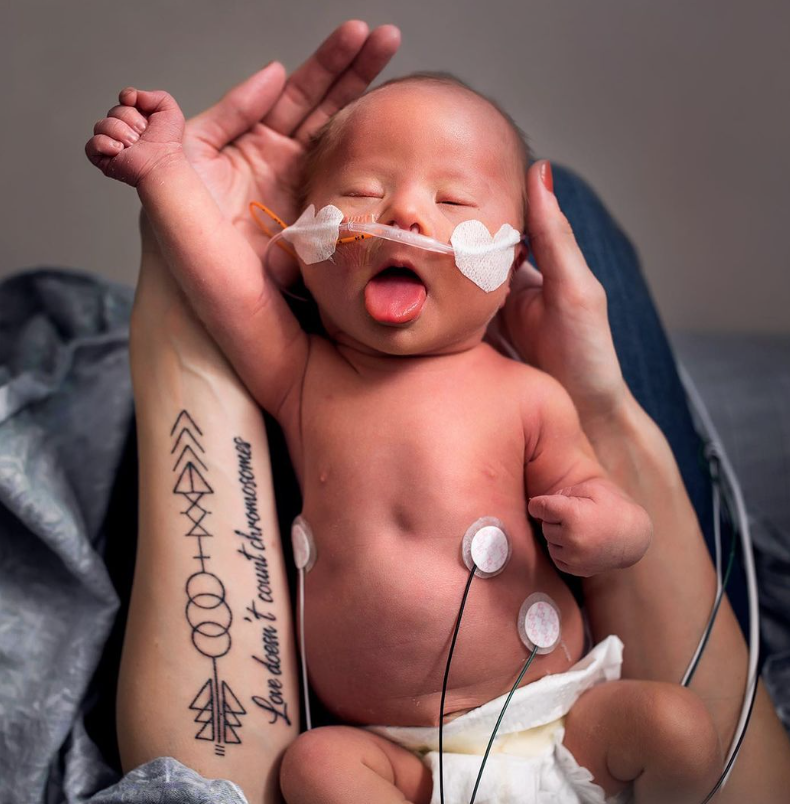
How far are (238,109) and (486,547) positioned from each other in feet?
2.33

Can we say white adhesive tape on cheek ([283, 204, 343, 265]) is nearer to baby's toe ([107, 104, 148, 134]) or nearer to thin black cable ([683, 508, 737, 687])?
baby's toe ([107, 104, 148, 134])

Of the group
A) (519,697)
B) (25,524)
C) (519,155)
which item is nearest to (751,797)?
(519,697)

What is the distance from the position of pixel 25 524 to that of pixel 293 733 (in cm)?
44

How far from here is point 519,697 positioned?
0.98m

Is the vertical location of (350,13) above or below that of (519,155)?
above

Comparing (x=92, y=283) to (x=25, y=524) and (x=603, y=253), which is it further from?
(x=603, y=253)

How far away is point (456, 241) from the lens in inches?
38.1

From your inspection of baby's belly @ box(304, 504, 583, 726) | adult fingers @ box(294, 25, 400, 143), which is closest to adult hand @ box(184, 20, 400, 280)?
adult fingers @ box(294, 25, 400, 143)

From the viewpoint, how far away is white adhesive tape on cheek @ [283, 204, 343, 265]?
999mm

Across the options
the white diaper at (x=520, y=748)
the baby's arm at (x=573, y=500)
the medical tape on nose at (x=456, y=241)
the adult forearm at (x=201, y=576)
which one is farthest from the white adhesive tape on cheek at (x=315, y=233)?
the white diaper at (x=520, y=748)

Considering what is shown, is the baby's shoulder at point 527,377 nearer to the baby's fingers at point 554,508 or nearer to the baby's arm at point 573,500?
the baby's arm at point 573,500

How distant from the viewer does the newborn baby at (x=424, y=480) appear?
0.94 m

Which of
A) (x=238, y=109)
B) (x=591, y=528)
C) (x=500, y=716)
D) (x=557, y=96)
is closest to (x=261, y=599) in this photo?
(x=500, y=716)

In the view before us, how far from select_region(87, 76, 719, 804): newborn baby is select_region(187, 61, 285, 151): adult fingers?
0.17m
